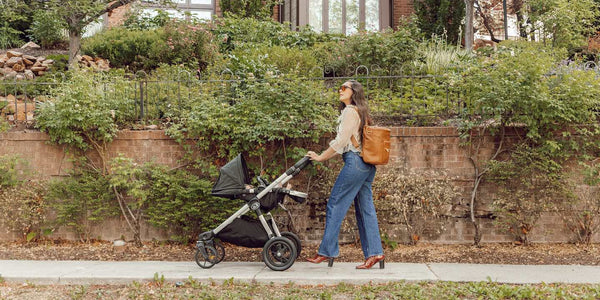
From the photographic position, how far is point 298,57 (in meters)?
9.70

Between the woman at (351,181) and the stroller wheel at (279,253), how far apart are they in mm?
338

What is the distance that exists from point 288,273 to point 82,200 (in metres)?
3.30

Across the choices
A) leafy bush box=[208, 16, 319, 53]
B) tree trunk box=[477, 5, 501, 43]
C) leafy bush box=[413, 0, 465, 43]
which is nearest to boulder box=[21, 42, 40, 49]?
leafy bush box=[208, 16, 319, 53]

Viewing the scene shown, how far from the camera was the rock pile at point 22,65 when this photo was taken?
10.1 m

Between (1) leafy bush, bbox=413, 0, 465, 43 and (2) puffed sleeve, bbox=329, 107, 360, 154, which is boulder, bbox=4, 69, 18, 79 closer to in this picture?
(2) puffed sleeve, bbox=329, 107, 360, 154

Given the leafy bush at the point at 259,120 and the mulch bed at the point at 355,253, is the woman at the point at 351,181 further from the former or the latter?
the leafy bush at the point at 259,120

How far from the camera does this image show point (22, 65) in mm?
10500

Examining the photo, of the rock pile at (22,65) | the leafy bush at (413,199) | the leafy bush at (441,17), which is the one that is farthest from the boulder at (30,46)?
the leafy bush at (413,199)

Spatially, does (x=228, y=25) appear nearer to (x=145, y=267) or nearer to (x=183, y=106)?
(x=183, y=106)

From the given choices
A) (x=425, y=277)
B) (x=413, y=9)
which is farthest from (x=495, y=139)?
(x=413, y=9)

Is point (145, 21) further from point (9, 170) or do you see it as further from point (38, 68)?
point (9, 170)

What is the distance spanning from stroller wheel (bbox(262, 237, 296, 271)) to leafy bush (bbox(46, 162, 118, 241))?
8.57ft

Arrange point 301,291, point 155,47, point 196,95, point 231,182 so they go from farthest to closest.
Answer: point 155,47 < point 196,95 < point 231,182 < point 301,291

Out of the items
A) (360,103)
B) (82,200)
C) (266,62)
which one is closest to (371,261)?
(360,103)
